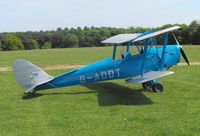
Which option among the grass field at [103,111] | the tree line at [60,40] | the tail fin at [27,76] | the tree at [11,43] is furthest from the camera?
the tree line at [60,40]

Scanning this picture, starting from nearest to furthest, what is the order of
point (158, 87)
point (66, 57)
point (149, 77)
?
1. point (149, 77)
2. point (158, 87)
3. point (66, 57)

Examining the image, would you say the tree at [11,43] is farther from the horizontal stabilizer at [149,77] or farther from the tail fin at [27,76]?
the horizontal stabilizer at [149,77]

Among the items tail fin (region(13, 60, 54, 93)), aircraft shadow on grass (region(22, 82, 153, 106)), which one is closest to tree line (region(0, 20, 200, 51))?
aircraft shadow on grass (region(22, 82, 153, 106))

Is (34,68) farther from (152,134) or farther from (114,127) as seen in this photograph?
(152,134)

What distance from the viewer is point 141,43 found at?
14.5 meters

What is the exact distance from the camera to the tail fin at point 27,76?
12719 mm

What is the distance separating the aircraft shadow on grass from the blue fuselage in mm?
583

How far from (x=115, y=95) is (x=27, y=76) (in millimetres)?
3098

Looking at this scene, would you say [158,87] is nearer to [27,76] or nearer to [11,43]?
[27,76]

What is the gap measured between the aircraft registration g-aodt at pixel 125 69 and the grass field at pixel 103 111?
1.59 feet

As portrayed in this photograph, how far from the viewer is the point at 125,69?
1364 cm

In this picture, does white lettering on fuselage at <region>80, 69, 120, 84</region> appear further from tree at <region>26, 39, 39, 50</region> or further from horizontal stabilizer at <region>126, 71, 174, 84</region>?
tree at <region>26, 39, 39, 50</region>

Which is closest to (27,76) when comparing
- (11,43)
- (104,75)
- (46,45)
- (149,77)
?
(104,75)

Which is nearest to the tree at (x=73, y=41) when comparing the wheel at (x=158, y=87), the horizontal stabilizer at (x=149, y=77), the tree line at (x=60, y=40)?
the tree line at (x=60, y=40)
